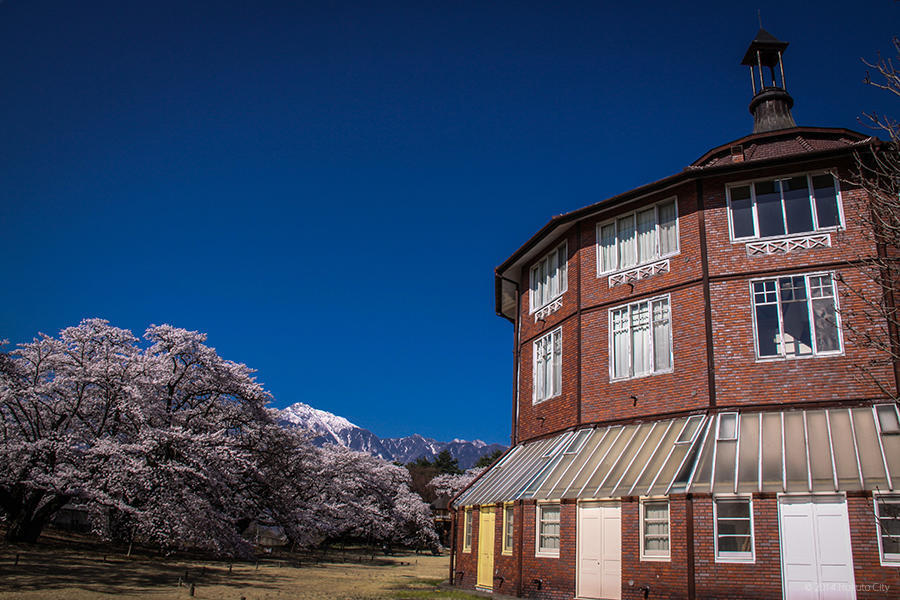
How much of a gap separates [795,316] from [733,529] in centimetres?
596

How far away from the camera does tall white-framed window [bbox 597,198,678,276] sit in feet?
64.7

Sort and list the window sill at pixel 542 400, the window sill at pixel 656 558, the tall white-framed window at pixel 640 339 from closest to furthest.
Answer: the window sill at pixel 656 558 → the tall white-framed window at pixel 640 339 → the window sill at pixel 542 400

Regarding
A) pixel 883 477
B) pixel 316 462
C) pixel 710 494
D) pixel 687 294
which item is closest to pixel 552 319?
pixel 687 294

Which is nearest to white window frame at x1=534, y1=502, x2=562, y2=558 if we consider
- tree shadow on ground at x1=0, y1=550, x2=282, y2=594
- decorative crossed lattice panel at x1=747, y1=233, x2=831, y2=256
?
decorative crossed lattice panel at x1=747, y1=233, x2=831, y2=256

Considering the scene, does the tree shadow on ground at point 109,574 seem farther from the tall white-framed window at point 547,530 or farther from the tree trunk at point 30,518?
the tall white-framed window at point 547,530

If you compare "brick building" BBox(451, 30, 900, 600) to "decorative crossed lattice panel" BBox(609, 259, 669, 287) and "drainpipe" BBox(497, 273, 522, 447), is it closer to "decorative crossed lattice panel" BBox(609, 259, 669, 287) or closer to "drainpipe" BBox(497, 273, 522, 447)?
"decorative crossed lattice panel" BBox(609, 259, 669, 287)

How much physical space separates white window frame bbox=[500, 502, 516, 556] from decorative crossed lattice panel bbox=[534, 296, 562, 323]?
679 centimetres

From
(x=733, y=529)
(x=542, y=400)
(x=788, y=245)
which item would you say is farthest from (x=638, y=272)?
(x=733, y=529)

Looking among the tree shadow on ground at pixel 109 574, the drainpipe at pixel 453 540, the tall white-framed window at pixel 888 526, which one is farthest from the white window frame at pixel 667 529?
the tree shadow on ground at pixel 109 574

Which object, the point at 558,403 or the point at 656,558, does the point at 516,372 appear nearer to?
the point at 558,403

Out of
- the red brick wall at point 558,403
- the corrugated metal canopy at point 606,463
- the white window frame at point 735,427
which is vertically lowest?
the corrugated metal canopy at point 606,463

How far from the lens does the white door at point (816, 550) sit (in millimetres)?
13656

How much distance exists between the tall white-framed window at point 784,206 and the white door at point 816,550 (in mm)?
7435

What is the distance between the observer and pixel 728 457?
1563cm
